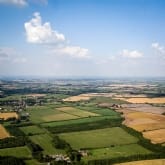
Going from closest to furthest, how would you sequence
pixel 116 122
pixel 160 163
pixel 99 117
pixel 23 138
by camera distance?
pixel 160 163, pixel 23 138, pixel 116 122, pixel 99 117

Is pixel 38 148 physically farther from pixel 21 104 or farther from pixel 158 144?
pixel 21 104

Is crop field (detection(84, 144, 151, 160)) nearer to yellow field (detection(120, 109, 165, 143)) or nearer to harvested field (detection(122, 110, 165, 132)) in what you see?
yellow field (detection(120, 109, 165, 143))

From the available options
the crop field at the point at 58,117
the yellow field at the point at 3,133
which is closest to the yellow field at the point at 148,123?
the crop field at the point at 58,117

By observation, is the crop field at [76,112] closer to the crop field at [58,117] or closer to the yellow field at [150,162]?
the crop field at [58,117]

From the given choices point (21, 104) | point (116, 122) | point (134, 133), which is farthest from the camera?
point (21, 104)

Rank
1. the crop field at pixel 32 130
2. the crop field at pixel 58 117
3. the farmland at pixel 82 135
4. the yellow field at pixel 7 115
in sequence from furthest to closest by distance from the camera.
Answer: the yellow field at pixel 7 115 < the crop field at pixel 58 117 < the crop field at pixel 32 130 < the farmland at pixel 82 135

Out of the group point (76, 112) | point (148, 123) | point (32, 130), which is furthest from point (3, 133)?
point (148, 123)

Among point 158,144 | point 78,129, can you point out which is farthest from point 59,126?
point 158,144
